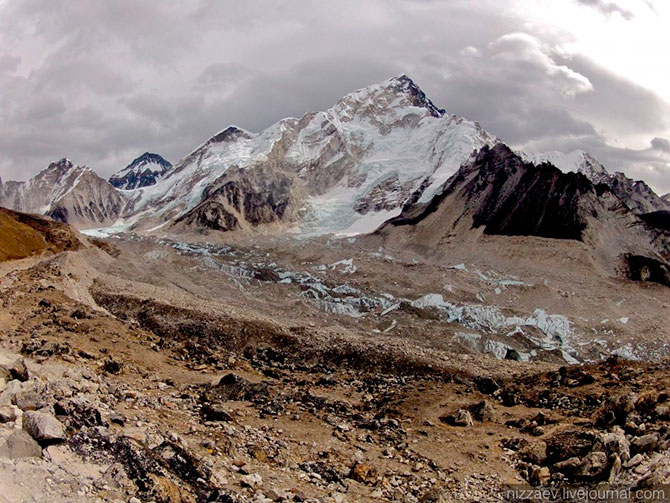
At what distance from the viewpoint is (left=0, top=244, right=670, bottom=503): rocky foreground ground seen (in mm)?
10656

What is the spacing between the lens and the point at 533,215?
12712cm

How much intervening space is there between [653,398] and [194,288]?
53.4 m

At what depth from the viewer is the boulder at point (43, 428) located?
10164 millimetres

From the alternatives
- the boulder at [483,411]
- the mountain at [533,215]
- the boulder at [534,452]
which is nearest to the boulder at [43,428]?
the boulder at [534,452]

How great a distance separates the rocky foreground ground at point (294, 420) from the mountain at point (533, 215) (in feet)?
287

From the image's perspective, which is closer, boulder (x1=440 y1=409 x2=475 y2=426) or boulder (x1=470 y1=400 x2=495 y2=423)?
boulder (x1=440 y1=409 x2=475 y2=426)

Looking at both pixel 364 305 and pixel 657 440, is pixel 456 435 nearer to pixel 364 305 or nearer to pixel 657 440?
pixel 657 440

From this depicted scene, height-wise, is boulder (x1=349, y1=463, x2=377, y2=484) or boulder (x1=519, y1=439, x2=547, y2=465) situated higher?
boulder (x1=349, y1=463, x2=377, y2=484)

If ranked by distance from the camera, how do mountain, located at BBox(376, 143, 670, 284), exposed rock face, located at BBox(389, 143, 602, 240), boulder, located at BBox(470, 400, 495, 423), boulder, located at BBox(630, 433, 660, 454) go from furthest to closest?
exposed rock face, located at BBox(389, 143, 602, 240) → mountain, located at BBox(376, 143, 670, 284) → boulder, located at BBox(470, 400, 495, 423) → boulder, located at BBox(630, 433, 660, 454)

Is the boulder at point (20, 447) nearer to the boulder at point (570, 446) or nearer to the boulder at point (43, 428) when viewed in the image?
the boulder at point (43, 428)

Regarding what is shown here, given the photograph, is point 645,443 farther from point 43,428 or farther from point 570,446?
point 43,428

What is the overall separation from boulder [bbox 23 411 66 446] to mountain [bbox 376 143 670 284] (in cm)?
10477

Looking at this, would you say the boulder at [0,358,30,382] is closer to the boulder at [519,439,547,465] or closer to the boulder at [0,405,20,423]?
the boulder at [0,405,20,423]

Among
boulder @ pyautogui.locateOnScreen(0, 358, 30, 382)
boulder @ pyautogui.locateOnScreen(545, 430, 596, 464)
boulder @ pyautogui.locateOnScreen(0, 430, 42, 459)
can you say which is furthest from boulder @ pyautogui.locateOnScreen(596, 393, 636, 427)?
boulder @ pyautogui.locateOnScreen(0, 358, 30, 382)
